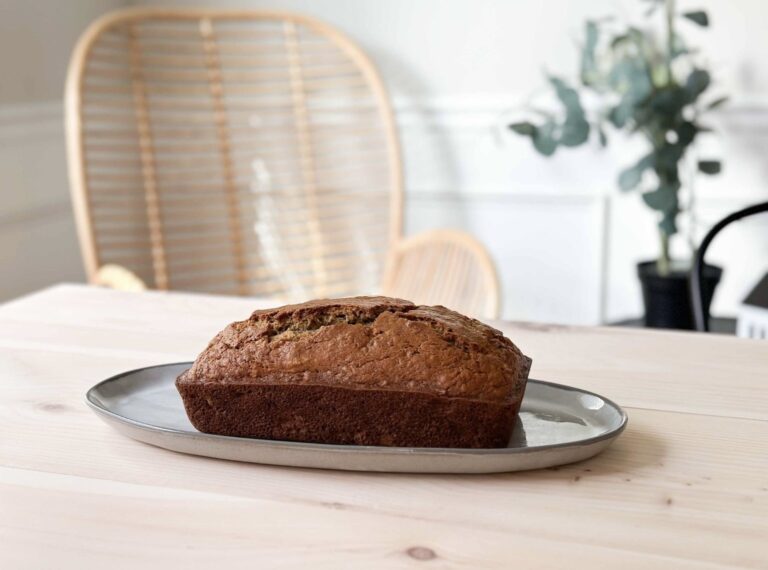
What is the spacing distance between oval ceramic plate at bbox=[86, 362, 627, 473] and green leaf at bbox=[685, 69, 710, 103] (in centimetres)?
145

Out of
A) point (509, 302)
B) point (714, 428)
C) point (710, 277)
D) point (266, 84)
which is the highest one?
point (266, 84)

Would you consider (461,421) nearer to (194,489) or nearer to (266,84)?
(194,489)

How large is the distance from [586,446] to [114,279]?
1210 mm

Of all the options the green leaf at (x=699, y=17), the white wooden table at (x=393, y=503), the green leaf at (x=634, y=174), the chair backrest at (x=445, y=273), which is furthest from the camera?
the green leaf at (x=634, y=174)

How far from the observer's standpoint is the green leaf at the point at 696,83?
2043 mm

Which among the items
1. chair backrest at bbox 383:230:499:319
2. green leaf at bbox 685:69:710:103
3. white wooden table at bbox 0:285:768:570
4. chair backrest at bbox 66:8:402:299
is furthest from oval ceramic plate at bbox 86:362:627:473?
green leaf at bbox 685:69:710:103

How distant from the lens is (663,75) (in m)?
2.12

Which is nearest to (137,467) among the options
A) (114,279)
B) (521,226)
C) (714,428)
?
(714,428)

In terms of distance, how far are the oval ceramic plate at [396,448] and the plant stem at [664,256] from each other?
1.41 m

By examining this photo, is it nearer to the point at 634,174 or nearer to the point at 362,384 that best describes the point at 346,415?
the point at 362,384

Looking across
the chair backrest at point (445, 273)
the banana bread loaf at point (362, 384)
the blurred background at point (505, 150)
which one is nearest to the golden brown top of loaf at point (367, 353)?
the banana bread loaf at point (362, 384)

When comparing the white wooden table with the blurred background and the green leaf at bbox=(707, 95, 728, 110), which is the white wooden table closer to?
the green leaf at bbox=(707, 95, 728, 110)

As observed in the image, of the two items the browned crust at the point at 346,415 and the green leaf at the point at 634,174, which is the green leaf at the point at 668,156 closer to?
the green leaf at the point at 634,174

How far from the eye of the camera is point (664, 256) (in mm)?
2123
